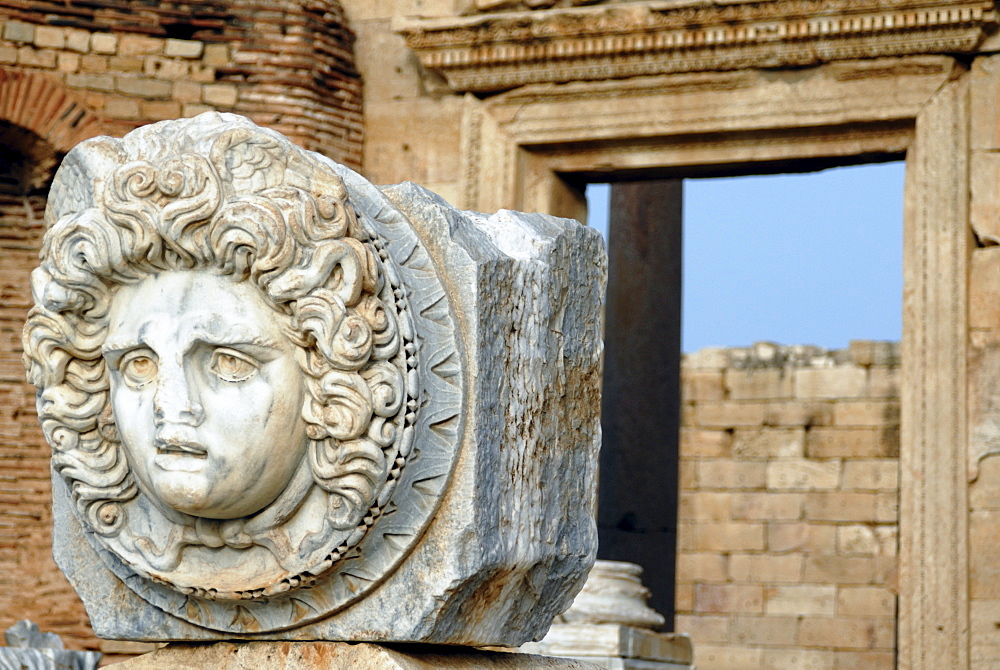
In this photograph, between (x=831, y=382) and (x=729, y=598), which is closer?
(x=831, y=382)

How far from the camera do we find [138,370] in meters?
2.60

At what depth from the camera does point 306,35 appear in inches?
269

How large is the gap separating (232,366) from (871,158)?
449cm

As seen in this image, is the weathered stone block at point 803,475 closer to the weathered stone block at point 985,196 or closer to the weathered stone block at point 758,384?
the weathered stone block at point 758,384

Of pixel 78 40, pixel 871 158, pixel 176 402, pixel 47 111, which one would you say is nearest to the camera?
pixel 176 402

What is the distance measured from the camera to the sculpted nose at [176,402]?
250 centimetres

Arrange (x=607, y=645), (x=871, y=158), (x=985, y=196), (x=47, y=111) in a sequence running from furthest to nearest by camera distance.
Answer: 1. (x=47, y=111)
2. (x=871, y=158)
3. (x=607, y=645)
4. (x=985, y=196)

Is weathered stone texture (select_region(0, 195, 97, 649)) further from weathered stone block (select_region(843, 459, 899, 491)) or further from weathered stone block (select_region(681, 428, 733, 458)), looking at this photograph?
weathered stone block (select_region(843, 459, 899, 491))

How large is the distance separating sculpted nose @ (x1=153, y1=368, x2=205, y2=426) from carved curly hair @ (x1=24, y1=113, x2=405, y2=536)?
7.2 inches

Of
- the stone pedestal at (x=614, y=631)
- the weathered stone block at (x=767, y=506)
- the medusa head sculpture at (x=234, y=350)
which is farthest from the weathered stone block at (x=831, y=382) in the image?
the medusa head sculpture at (x=234, y=350)

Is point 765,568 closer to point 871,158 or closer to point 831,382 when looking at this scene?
point 831,382

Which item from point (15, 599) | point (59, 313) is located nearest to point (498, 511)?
point (59, 313)

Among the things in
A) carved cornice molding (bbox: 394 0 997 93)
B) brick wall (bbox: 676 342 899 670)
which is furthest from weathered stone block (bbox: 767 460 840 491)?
carved cornice molding (bbox: 394 0 997 93)

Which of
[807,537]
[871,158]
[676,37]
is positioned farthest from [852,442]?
[676,37]
